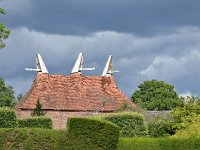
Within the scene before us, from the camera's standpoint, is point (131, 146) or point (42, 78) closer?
point (131, 146)

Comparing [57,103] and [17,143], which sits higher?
[57,103]

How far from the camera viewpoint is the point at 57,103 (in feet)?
216

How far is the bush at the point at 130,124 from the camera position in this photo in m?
49.1

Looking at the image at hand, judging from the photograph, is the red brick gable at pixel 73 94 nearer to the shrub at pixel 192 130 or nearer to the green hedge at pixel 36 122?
the green hedge at pixel 36 122

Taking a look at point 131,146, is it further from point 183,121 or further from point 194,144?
point 183,121

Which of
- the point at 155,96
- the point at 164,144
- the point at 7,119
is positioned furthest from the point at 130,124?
the point at 155,96

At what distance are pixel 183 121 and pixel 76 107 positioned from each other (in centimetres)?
2113

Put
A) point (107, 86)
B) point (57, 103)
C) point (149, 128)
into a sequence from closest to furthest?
1. point (149, 128)
2. point (57, 103)
3. point (107, 86)

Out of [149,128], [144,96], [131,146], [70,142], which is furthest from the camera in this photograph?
[144,96]

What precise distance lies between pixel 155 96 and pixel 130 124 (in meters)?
56.8

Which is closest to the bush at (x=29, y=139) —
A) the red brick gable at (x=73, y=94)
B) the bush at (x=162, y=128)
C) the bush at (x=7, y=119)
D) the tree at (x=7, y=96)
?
the bush at (x=7, y=119)

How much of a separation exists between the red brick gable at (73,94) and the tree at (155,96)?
109ft

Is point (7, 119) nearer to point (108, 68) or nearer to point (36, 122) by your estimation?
point (36, 122)

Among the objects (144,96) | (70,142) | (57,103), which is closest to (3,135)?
(70,142)
